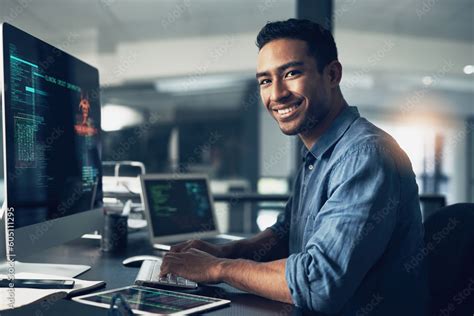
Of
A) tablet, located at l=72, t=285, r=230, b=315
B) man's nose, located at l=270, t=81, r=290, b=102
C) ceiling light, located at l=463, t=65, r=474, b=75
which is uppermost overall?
ceiling light, located at l=463, t=65, r=474, b=75

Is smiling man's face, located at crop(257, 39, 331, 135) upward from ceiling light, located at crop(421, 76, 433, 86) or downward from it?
downward

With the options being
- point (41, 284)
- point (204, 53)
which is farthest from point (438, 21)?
point (41, 284)

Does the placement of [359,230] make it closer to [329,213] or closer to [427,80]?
[329,213]

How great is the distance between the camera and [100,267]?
131 cm

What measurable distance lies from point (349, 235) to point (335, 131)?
0.38m

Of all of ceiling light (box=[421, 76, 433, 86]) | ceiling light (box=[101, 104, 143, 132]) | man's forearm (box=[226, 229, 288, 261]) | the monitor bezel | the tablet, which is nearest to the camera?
the tablet

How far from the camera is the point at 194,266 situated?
1104mm

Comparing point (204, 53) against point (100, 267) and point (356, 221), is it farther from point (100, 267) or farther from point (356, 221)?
point (356, 221)

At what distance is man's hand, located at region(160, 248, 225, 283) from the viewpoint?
1.08m

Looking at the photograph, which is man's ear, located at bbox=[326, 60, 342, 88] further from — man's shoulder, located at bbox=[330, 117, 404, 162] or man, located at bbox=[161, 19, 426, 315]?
man's shoulder, located at bbox=[330, 117, 404, 162]

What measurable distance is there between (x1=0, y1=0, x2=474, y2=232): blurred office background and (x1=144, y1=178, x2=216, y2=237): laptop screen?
7.47 feet

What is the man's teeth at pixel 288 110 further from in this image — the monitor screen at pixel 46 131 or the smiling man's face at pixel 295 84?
the monitor screen at pixel 46 131

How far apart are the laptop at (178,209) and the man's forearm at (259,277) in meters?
0.66

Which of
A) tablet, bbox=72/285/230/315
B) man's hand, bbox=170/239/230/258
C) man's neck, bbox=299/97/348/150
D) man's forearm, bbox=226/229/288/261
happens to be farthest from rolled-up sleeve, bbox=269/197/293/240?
tablet, bbox=72/285/230/315
